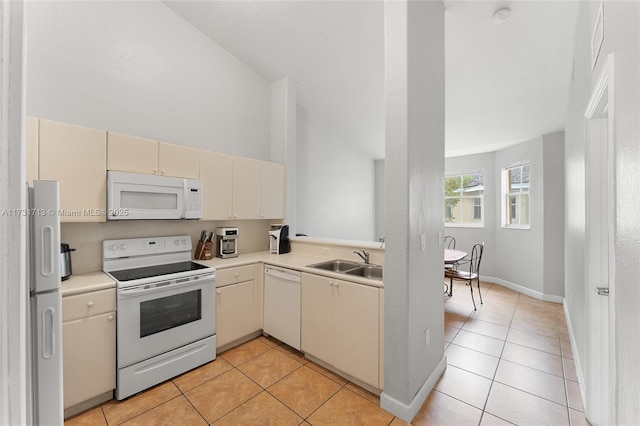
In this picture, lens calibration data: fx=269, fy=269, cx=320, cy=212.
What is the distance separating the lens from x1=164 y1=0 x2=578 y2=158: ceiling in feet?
8.11

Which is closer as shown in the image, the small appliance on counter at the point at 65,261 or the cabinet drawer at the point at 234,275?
the small appliance on counter at the point at 65,261

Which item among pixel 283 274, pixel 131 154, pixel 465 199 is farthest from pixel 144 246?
pixel 465 199

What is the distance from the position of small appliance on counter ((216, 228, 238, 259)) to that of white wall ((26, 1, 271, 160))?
107 cm

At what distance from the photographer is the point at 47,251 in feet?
3.04

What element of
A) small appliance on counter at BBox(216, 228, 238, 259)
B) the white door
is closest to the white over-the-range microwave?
small appliance on counter at BBox(216, 228, 238, 259)

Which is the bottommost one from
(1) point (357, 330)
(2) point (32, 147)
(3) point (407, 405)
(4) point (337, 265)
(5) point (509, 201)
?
(3) point (407, 405)

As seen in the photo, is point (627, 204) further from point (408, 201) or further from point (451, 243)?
point (451, 243)

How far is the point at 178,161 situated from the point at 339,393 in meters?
2.58

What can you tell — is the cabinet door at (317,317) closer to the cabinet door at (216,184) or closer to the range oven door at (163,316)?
the range oven door at (163,316)

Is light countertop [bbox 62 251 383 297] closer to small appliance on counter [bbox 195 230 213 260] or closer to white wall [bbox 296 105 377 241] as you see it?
small appliance on counter [bbox 195 230 213 260]

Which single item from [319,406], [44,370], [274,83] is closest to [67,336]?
[44,370]

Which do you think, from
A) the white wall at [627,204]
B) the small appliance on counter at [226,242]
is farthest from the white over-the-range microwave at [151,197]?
the white wall at [627,204]

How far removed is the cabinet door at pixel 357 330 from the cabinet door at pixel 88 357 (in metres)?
1.71

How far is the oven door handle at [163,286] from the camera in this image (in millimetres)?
2040
